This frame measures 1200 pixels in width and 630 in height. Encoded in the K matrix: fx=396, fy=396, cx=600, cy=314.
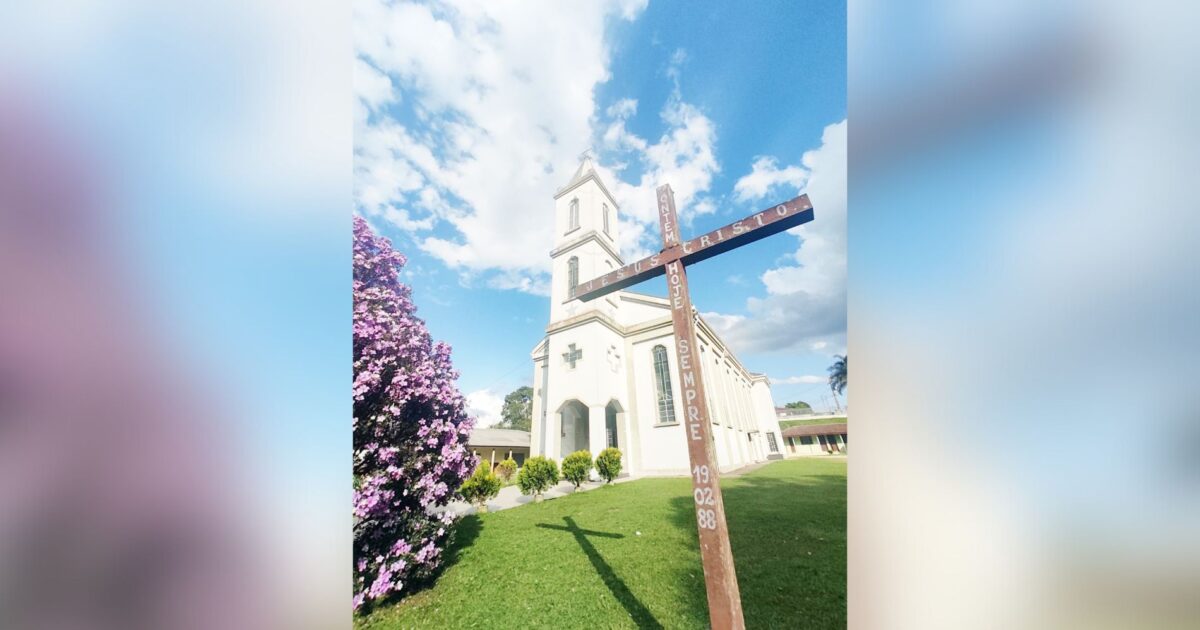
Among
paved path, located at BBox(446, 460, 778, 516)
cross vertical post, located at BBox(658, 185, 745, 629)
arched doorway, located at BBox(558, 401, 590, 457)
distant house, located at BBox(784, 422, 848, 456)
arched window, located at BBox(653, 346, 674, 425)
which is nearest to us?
cross vertical post, located at BBox(658, 185, 745, 629)

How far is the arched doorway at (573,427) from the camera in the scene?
51.2 feet

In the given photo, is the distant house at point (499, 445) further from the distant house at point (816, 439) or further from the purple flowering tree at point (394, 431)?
the distant house at point (816, 439)

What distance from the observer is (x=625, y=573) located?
4.23 m

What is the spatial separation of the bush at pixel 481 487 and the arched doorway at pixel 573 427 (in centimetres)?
634

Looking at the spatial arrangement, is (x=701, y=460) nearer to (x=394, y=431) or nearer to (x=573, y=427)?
(x=394, y=431)

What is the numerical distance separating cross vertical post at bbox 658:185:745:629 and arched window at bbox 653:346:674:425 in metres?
12.2

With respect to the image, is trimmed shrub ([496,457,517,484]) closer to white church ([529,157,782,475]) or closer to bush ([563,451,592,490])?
white church ([529,157,782,475])

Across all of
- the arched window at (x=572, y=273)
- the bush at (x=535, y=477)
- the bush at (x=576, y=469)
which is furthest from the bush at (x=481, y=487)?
the arched window at (x=572, y=273)

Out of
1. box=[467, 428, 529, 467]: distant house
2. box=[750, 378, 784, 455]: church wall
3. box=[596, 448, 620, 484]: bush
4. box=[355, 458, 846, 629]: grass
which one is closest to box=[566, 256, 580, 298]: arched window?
box=[596, 448, 620, 484]: bush

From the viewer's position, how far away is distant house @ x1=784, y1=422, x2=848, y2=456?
33347mm
